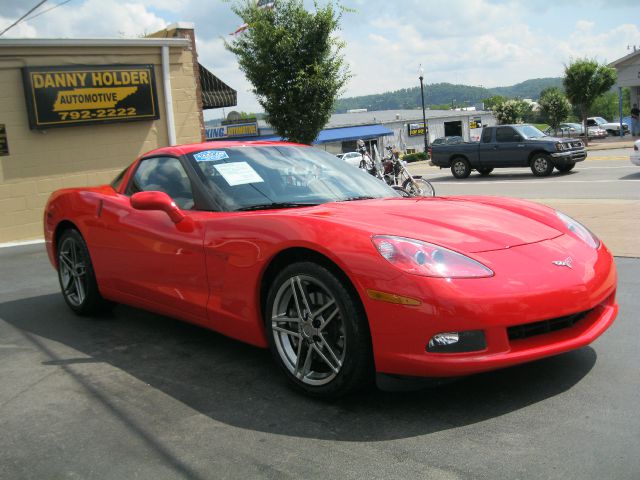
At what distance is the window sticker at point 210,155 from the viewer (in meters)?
4.42

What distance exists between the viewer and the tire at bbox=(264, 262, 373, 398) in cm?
317

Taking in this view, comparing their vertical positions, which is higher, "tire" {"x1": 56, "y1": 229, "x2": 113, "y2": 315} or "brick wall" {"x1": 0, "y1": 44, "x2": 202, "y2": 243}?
"brick wall" {"x1": 0, "y1": 44, "x2": 202, "y2": 243}

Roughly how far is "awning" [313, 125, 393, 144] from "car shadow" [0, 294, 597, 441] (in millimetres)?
59149

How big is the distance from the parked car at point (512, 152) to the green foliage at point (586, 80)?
49.6 ft

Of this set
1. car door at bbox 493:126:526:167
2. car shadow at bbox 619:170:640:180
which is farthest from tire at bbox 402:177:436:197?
car door at bbox 493:126:526:167

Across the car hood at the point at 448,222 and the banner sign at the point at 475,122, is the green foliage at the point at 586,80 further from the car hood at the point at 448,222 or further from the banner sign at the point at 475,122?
the banner sign at the point at 475,122

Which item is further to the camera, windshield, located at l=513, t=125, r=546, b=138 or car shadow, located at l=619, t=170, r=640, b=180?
windshield, located at l=513, t=125, r=546, b=138

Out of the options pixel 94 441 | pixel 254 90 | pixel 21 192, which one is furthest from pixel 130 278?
pixel 254 90

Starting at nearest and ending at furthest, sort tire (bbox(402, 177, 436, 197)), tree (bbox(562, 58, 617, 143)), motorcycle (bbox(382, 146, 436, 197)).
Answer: tire (bbox(402, 177, 436, 197)) < motorcycle (bbox(382, 146, 436, 197)) < tree (bbox(562, 58, 617, 143))

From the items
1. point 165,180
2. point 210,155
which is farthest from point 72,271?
point 210,155

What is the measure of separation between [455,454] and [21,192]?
1220cm

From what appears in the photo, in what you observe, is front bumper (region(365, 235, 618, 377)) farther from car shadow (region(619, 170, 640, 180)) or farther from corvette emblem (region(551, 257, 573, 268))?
car shadow (region(619, 170, 640, 180))

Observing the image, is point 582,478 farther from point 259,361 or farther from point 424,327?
point 259,361

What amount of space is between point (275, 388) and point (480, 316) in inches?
49.5
